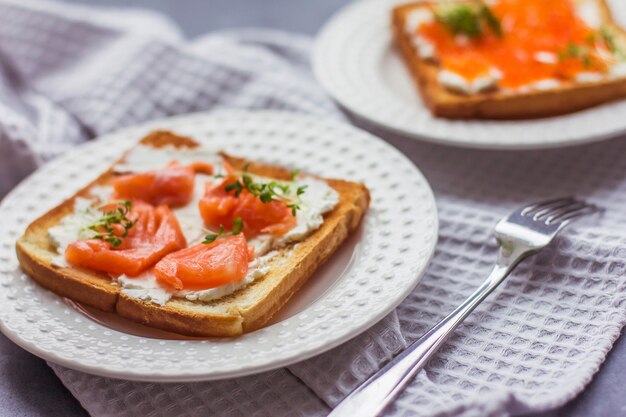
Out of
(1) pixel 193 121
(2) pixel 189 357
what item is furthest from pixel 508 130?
(2) pixel 189 357

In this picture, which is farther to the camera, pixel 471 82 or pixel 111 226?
pixel 471 82

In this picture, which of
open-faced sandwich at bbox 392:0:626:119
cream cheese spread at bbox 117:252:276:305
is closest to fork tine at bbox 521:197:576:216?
open-faced sandwich at bbox 392:0:626:119

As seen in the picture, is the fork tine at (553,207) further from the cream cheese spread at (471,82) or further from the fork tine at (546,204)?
the cream cheese spread at (471,82)

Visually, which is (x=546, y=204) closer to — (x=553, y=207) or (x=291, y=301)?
(x=553, y=207)

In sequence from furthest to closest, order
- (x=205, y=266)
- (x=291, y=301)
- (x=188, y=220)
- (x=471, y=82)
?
(x=471, y=82) → (x=188, y=220) → (x=291, y=301) → (x=205, y=266)

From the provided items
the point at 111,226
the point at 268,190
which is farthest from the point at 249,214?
the point at 111,226
